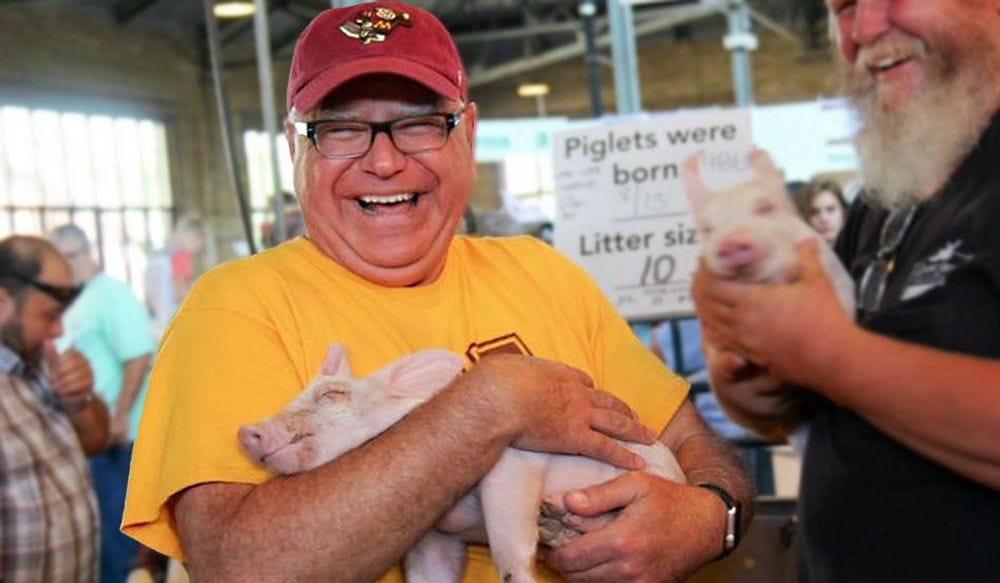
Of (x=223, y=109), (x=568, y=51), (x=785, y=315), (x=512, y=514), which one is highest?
(x=568, y=51)

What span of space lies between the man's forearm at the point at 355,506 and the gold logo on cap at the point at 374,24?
0.59m

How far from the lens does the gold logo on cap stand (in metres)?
2.10

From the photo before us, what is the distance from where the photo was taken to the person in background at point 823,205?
6.46m

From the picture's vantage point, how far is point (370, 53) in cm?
206

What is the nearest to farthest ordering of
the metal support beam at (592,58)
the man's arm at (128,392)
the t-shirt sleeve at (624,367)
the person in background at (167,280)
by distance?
the t-shirt sleeve at (624,367), the man's arm at (128,392), the person in background at (167,280), the metal support beam at (592,58)

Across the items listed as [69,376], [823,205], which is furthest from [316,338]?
[823,205]

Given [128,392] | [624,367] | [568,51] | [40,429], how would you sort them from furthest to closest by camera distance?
[568,51], [128,392], [40,429], [624,367]

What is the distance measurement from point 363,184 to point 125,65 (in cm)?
1518

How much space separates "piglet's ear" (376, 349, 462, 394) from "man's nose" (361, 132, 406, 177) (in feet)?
1.03

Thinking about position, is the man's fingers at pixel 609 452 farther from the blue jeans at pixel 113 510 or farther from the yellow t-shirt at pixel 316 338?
the blue jeans at pixel 113 510

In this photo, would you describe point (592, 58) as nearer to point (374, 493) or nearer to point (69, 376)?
point (69, 376)

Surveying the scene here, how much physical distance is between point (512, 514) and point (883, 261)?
27.6 inches

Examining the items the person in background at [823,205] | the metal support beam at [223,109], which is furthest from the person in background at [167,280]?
the metal support beam at [223,109]

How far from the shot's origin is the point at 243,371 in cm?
188
